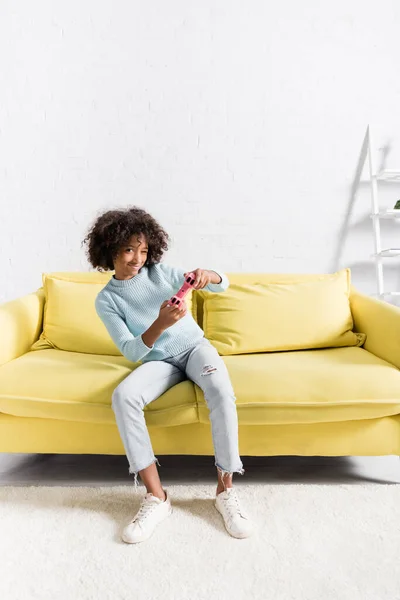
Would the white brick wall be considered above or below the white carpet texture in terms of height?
above

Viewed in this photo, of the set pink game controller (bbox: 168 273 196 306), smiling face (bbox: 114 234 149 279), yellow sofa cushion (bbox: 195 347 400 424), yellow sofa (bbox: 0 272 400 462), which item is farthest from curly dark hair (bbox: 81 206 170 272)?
yellow sofa cushion (bbox: 195 347 400 424)

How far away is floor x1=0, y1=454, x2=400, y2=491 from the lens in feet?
6.11

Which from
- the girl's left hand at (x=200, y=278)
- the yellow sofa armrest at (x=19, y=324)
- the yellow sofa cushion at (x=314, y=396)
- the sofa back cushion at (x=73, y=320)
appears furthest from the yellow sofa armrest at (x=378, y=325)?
the yellow sofa armrest at (x=19, y=324)

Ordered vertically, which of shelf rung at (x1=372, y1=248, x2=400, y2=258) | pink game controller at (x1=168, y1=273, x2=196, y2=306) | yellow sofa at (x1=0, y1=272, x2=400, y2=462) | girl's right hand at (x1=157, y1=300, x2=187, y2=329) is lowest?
yellow sofa at (x1=0, y1=272, x2=400, y2=462)

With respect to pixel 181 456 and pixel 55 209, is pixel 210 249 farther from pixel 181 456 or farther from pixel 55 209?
pixel 181 456

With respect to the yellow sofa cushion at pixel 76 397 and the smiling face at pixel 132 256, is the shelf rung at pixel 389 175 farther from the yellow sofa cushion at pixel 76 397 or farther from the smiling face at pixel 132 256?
the yellow sofa cushion at pixel 76 397

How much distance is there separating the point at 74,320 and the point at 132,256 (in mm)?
512

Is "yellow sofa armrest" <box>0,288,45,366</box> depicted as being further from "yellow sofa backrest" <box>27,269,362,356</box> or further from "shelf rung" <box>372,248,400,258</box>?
"shelf rung" <box>372,248,400,258</box>

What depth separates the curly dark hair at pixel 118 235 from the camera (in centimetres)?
183

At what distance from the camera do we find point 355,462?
2018mm

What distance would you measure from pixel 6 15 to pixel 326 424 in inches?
96.9

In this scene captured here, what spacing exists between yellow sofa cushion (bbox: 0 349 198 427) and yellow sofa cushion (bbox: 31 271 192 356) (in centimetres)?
34

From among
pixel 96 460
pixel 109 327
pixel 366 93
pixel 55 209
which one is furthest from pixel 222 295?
pixel 366 93

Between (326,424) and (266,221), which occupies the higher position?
(266,221)
